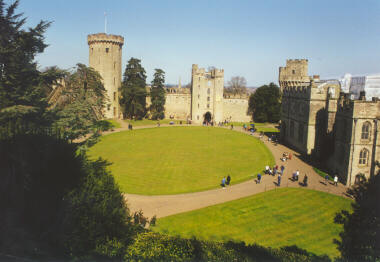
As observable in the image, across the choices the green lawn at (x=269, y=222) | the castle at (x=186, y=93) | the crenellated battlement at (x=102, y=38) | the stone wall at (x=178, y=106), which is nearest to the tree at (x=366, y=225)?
the green lawn at (x=269, y=222)

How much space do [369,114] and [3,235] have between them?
81.2ft

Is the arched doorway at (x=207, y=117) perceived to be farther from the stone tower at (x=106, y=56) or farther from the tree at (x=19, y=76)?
the tree at (x=19, y=76)

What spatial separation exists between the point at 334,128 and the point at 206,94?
106 feet

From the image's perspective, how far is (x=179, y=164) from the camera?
2805cm

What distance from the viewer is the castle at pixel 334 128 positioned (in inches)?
909

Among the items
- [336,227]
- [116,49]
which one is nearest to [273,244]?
[336,227]

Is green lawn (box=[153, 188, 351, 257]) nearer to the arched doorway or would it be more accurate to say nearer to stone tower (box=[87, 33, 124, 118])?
the arched doorway

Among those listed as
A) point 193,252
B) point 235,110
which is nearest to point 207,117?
point 235,110

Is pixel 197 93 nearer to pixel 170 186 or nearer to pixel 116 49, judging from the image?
pixel 116 49

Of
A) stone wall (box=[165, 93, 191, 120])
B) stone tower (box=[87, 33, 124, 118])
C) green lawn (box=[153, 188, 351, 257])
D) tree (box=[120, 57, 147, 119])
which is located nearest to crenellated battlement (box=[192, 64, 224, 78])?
stone wall (box=[165, 93, 191, 120])

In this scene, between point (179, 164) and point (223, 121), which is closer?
point (179, 164)

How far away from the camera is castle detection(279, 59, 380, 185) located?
23.1 m

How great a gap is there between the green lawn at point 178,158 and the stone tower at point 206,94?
13458 mm

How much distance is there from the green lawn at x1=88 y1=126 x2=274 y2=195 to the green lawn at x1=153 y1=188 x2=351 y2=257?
409 cm
